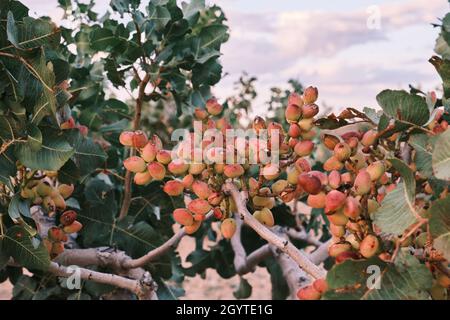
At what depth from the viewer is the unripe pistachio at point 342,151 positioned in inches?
35.0

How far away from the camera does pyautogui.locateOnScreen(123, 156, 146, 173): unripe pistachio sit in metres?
0.94

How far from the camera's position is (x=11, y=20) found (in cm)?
105

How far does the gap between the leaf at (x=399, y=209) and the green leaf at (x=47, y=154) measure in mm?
570

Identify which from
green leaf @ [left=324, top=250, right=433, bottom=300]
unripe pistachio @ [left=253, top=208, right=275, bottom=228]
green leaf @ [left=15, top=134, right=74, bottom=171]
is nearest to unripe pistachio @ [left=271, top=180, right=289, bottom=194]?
unripe pistachio @ [left=253, top=208, right=275, bottom=228]

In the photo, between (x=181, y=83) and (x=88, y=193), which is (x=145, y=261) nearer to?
(x=88, y=193)

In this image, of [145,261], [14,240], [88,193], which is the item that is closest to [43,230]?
[88,193]

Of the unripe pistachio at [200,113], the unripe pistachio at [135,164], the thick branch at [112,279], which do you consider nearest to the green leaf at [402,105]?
the unripe pistachio at [135,164]

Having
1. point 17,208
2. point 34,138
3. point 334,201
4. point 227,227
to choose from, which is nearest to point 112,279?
point 17,208

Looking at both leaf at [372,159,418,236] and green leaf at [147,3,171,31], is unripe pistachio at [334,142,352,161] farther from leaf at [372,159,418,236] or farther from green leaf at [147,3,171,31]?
green leaf at [147,3,171,31]

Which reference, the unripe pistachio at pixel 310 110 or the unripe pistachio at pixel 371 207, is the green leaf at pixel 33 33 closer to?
the unripe pistachio at pixel 310 110

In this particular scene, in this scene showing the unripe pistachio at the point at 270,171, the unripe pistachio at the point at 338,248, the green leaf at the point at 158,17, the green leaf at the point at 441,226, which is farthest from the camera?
the green leaf at the point at 158,17

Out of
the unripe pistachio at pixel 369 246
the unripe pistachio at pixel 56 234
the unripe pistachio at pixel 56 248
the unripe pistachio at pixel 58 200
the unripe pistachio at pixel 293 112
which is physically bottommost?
the unripe pistachio at pixel 56 248

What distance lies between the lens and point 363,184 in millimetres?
784

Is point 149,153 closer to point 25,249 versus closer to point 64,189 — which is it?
point 25,249
